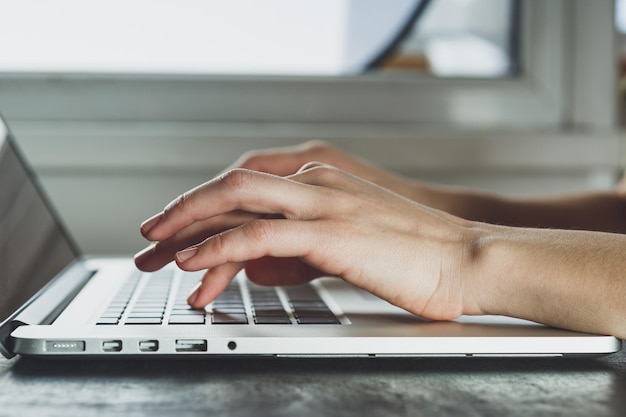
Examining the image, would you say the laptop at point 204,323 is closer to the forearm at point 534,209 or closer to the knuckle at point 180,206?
the knuckle at point 180,206

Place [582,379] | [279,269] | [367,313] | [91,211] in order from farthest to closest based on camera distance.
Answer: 1. [91,211]
2. [279,269]
3. [367,313]
4. [582,379]

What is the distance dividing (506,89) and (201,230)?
0.89 metres

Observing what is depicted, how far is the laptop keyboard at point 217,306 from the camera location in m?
0.58

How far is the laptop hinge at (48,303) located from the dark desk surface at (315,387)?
0.02m

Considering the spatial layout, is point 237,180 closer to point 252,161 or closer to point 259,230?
point 259,230

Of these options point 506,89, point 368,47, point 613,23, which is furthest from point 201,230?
point 613,23

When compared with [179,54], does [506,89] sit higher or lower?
lower

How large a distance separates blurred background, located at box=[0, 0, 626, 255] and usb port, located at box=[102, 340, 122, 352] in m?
0.74

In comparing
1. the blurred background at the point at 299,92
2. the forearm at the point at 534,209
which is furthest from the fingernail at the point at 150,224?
the blurred background at the point at 299,92

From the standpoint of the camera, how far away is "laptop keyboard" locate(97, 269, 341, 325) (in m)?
0.58

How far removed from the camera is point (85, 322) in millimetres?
569

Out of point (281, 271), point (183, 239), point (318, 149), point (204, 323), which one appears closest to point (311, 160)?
point (318, 149)

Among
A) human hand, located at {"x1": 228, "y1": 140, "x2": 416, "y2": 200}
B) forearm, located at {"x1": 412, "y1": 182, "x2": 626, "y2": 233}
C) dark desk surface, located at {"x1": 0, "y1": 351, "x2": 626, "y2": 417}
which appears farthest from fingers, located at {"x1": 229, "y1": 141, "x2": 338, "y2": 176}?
dark desk surface, located at {"x1": 0, "y1": 351, "x2": 626, "y2": 417}

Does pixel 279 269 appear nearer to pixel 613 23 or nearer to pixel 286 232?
pixel 286 232
